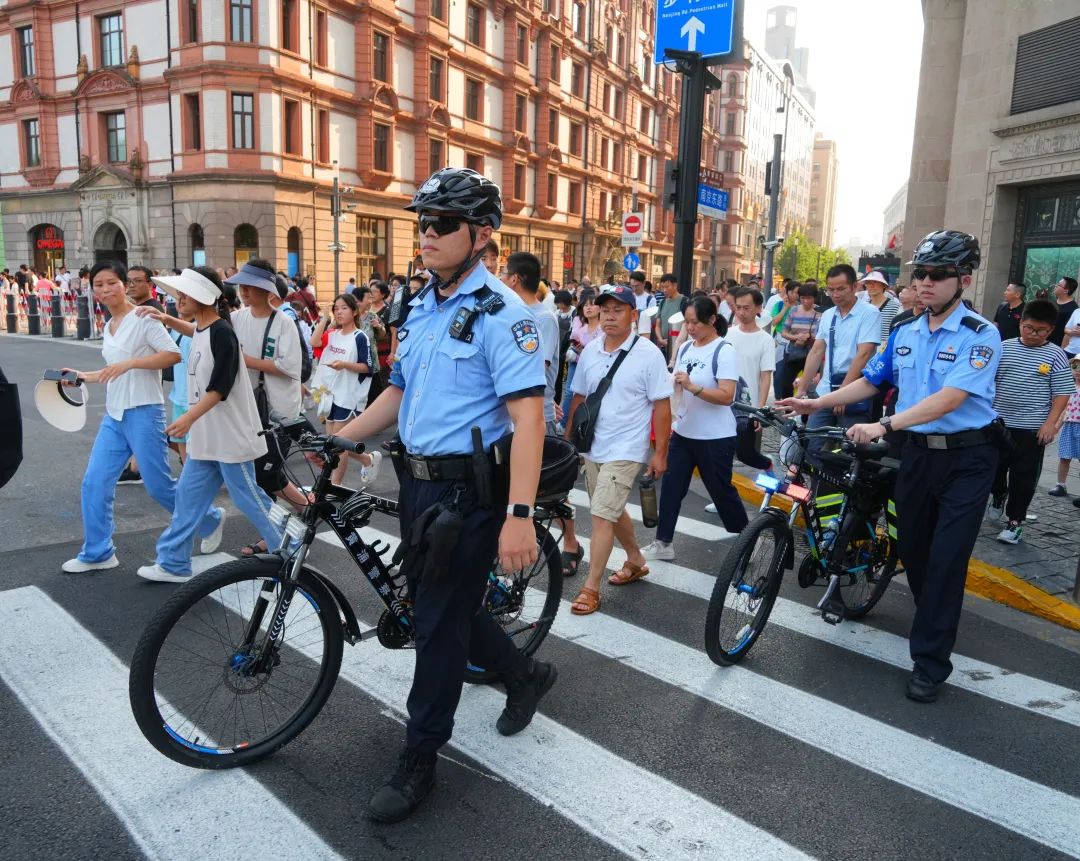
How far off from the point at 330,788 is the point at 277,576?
2.62 ft

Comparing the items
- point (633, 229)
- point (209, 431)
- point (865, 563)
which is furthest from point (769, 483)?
point (633, 229)

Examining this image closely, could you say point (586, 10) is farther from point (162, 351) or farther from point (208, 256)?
point (162, 351)

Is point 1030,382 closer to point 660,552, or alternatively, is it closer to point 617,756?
point 660,552

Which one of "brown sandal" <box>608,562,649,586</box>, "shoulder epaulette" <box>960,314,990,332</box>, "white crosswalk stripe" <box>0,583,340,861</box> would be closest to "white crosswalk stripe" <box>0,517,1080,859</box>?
"white crosswalk stripe" <box>0,583,340,861</box>

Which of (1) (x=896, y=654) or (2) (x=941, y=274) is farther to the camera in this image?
(1) (x=896, y=654)

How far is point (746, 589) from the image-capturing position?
4.27 metres

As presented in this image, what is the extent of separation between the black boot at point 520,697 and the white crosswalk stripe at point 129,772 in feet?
3.11

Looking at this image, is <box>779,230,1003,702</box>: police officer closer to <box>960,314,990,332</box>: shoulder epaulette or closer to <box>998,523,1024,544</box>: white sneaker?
<box>960,314,990,332</box>: shoulder epaulette

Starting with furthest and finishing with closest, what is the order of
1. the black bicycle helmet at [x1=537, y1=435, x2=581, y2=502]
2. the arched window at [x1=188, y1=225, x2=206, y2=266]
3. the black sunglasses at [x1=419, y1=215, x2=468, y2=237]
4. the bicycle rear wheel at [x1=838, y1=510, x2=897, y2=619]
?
the arched window at [x1=188, y1=225, x2=206, y2=266] < the bicycle rear wheel at [x1=838, y1=510, x2=897, y2=619] < the black bicycle helmet at [x1=537, y1=435, x2=581, y2=502] < the black sunglasses at [x1=419, y1=215, x2=468, y2=237]

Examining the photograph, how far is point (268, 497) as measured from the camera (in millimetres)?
5488

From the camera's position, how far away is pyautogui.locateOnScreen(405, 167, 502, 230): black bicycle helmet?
2816 mm

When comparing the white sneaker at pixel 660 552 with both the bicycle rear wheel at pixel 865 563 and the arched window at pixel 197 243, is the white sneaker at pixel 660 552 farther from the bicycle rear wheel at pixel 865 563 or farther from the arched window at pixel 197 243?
the arched window at pixel 197 243

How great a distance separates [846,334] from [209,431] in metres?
5.04

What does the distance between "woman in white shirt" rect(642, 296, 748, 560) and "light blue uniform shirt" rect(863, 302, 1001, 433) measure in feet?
5.03
